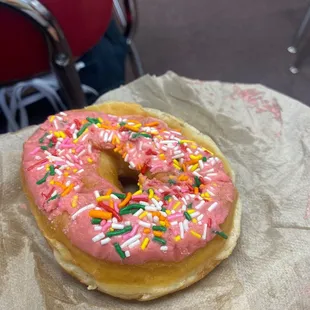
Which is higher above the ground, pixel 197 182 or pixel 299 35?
pixel 197 182

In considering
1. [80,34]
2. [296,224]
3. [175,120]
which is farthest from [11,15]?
[296,224]

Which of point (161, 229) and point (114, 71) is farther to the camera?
point (114, 71)

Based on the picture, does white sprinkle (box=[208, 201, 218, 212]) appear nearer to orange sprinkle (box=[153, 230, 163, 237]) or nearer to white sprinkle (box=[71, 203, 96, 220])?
orange sprinkle (box=[153, 230, 163, 237])

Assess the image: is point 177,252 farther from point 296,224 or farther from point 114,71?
point 114,71

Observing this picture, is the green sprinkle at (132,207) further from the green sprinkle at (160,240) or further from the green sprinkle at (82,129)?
the green sprinkle at (82,129)

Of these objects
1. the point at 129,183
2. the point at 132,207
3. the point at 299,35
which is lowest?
the point at 299,35

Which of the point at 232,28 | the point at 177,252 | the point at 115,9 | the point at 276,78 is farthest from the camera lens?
the point at 232,28

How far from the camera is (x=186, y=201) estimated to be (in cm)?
89

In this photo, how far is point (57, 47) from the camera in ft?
3.72

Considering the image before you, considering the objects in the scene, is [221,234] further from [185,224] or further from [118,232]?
[118,232]

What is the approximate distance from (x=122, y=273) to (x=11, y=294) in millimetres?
206

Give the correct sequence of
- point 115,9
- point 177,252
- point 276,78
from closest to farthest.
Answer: point 177,252 < point 115,9 < point 276,78

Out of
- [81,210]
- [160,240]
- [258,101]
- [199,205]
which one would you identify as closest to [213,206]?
[199,205]

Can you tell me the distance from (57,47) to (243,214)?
22.4 inches
